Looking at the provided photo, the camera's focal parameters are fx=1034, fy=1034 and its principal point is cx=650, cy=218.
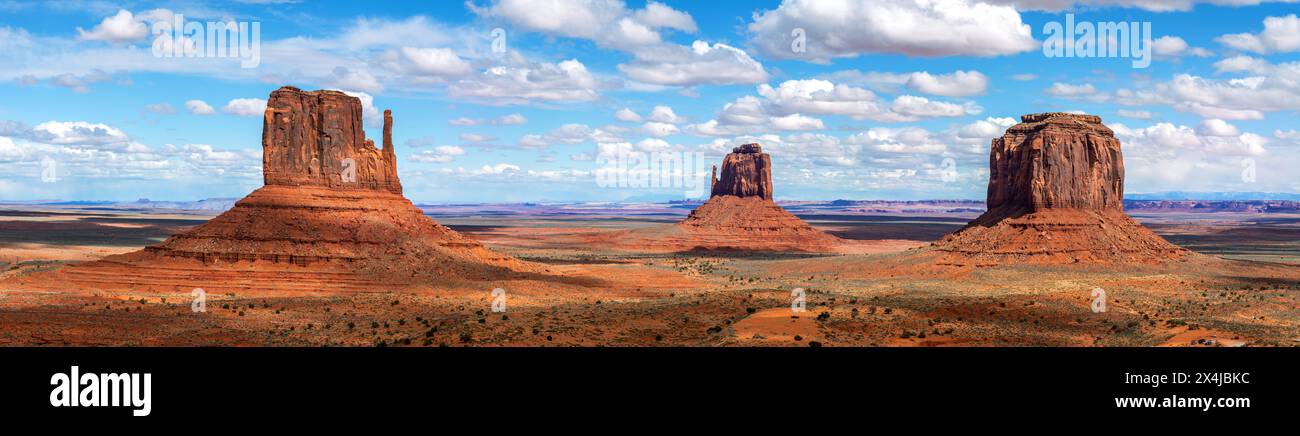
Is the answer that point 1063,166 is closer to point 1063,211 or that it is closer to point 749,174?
point 1063,211

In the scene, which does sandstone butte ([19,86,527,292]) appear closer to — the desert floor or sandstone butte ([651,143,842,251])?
the desert floor

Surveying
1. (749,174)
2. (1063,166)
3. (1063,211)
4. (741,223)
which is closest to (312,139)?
(1063,166)

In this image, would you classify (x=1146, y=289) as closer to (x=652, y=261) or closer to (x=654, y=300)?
(x=654, y=300)

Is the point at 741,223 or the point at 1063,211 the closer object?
the point at 1063,211

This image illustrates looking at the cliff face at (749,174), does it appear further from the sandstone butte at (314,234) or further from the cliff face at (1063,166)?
the sandstone butte at (314,234)

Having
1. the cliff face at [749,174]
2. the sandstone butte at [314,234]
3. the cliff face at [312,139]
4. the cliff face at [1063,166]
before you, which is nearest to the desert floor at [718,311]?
the sandstone butte at [314,234]
